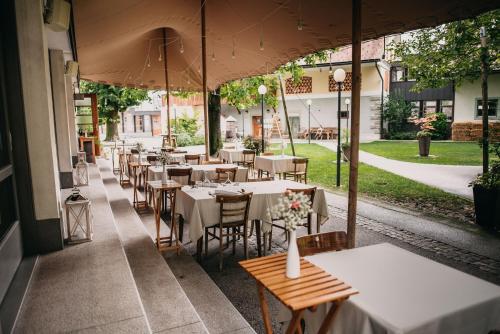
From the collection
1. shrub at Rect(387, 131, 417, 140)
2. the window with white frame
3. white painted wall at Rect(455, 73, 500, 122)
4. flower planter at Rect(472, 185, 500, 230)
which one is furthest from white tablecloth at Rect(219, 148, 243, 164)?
the window with white frame

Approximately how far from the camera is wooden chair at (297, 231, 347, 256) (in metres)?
2.76

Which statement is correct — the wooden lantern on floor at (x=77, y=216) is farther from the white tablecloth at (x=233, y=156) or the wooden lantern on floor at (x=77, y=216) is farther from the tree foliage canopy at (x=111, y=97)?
the tree foliage canopy at (x=111, y=97)

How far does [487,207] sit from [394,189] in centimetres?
325

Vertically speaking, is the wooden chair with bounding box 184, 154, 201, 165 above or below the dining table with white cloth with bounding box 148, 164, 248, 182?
above

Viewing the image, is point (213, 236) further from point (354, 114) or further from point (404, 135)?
point (404, 135)

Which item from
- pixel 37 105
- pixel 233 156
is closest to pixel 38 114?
pixel 37 105

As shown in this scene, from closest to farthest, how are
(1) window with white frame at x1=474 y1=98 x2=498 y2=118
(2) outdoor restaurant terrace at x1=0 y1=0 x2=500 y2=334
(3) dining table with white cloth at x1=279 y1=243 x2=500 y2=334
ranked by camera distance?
(3) dining table with white cloth at x1=279 y1=243 x2=500 y2=334 < (2) outdoor restaurant terrace at x1=0 y1=0 x2=500 y2=334 < (1) window with white frame at x1=474 y1=98 x2=498 y2=118

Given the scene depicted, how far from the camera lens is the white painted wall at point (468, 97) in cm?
2419

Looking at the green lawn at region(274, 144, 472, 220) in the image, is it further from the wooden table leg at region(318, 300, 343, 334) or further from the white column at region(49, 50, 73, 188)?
the white column at region(49, 50, 73, 188)

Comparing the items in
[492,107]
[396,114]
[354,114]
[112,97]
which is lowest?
[354,114]

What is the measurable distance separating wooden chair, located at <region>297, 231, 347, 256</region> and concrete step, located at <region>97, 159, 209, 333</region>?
3.16 feet

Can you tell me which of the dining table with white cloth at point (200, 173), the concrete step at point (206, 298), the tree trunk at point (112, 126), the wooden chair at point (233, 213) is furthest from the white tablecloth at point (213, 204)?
the tree trunk at point (112, 126)

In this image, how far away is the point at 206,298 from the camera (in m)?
3.65

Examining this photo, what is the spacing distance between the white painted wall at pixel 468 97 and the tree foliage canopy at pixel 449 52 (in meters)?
17.9
